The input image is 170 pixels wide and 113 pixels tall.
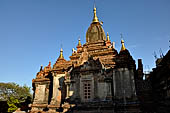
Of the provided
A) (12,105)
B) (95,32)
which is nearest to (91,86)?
(95,32)

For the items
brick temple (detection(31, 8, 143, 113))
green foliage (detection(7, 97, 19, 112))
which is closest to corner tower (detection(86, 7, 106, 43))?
brick temple (detection(31, 8, 143, 113))

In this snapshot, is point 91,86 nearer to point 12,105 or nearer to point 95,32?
point 95,32

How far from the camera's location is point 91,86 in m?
19.8

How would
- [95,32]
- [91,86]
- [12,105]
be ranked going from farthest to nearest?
[12,105] → [95,32] → [91,86]

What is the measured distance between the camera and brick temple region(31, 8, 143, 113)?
1789 centimetres

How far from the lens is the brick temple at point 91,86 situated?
58.7 ft

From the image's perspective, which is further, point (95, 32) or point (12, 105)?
point (12, 105)

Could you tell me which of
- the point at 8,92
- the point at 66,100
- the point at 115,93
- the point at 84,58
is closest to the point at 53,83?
the point at 66,100

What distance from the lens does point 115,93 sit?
1859cm

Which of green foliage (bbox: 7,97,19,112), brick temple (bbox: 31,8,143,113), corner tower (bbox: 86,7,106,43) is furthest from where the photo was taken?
green foliage (bbox: 7,97,19,112)

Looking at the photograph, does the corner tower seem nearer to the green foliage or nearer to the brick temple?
the brick temple

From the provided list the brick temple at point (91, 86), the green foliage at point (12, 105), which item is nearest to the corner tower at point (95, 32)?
the brick temple at point (91, 86)

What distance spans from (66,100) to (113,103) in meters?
5.94

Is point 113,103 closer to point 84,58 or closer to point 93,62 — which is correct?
point 93,62
